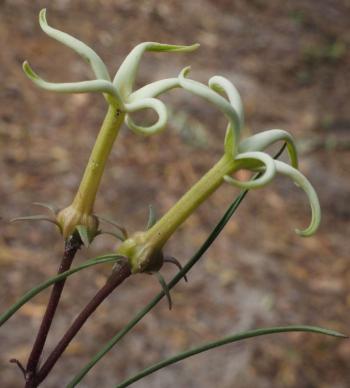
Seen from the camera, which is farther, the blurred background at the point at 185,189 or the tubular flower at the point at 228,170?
the blurred background at the point at 185,189

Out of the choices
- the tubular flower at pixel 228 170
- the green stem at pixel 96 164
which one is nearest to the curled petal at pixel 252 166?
the tubular flower at pixel 228 170

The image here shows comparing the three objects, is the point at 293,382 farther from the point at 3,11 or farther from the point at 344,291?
the point at 3,11

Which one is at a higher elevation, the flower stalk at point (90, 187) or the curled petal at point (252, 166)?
the curled petal at point (252, 166)

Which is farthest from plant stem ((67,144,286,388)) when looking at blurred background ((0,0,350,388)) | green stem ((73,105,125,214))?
blurred background ((0,0,350,388))

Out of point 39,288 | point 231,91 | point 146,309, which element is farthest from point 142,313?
point 231,91

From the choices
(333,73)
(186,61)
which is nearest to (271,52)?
(333,73)

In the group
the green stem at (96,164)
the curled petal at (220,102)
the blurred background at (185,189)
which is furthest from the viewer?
the blurred background at (185,189)

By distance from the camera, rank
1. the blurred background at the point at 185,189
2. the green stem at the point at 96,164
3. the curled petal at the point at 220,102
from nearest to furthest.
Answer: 1. the curled petal at the point at 220,102
2. the green stem at the point at 96,164
3. the blurred background at the point at 185,189

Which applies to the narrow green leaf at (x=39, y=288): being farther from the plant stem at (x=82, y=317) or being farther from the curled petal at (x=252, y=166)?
the curled petal at (x=252, y=166)
